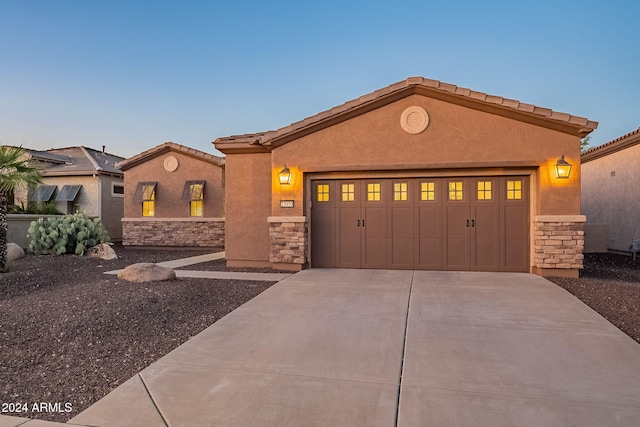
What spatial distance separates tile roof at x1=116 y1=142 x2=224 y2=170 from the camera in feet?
46.0

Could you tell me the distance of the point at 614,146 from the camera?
1178 centimetres

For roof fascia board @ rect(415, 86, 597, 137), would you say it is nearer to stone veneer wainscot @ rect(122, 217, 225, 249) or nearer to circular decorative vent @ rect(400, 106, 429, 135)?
circular decorative vent @ rect(400, 106, 429, 135)

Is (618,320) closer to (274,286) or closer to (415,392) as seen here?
(415,392)

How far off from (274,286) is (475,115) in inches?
238

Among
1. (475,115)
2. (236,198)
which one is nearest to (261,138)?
(236,198)

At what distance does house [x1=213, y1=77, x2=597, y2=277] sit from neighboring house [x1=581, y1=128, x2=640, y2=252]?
6.11 meters

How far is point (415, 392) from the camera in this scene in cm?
269

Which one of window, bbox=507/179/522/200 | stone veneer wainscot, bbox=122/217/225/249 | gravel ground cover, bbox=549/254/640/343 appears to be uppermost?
window, bbox=507/179/522/200

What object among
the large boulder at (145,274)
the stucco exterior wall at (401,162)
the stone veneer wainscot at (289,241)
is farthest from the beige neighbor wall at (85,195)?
the stone veneer wainscot at (289,241)

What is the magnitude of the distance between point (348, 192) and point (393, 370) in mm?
5962

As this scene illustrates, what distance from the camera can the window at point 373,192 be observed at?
8508 millimetres

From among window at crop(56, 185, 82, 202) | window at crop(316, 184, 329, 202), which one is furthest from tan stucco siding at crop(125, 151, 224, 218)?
window at crop(316, 184, 329, 202)

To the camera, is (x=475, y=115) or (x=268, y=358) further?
(x=475, y=115)

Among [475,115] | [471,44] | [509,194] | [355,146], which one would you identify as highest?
[471,44]
